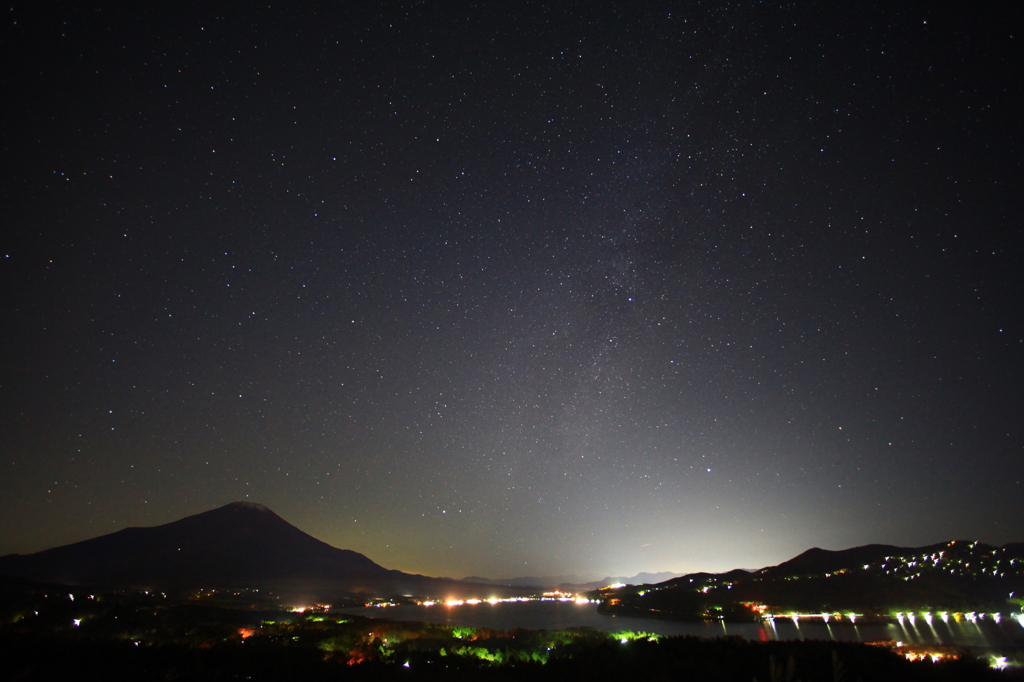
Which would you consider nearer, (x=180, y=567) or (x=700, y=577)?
(x=700, y=577)

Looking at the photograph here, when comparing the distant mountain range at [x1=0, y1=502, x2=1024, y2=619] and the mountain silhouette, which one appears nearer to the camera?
the distant mountain range at [x1=0, y1=502, x2=1024, y2=619]

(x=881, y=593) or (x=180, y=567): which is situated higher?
(x=881, y=593)

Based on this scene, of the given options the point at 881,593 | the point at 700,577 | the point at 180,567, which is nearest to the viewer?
the point at 881,593

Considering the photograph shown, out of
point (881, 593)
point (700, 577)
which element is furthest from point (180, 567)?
point (881, 593)

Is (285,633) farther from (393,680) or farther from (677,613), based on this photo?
(677,613)

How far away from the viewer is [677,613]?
79.8 m

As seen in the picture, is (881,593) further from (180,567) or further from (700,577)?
(180,567)

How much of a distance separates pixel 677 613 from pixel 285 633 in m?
66.9

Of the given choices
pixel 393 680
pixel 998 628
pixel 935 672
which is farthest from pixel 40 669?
pixel 998 628

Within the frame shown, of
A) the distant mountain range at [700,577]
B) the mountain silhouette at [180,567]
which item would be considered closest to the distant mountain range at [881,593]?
the distant mountain range at [700,577]

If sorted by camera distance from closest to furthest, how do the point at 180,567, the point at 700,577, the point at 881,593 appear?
the point at 881,593 < the point at 700,577 < the point at 180,567

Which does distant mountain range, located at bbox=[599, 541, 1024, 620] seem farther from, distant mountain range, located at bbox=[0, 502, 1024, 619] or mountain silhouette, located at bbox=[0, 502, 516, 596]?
mountain silhouette, located at bbox=[0, 502, 516, 596]

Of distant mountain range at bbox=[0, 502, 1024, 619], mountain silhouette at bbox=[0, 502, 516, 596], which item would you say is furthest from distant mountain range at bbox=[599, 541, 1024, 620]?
mountain silhouette at bbox=[0, 502, 516, 596]

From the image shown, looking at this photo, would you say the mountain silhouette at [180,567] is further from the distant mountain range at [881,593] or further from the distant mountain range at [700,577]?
the distant mountain range at [881,593]
